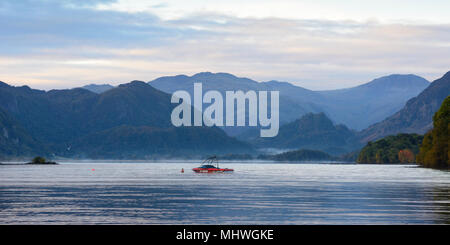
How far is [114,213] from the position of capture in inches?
2771

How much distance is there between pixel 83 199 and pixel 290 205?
27.8 meters

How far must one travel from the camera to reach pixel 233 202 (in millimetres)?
86375
